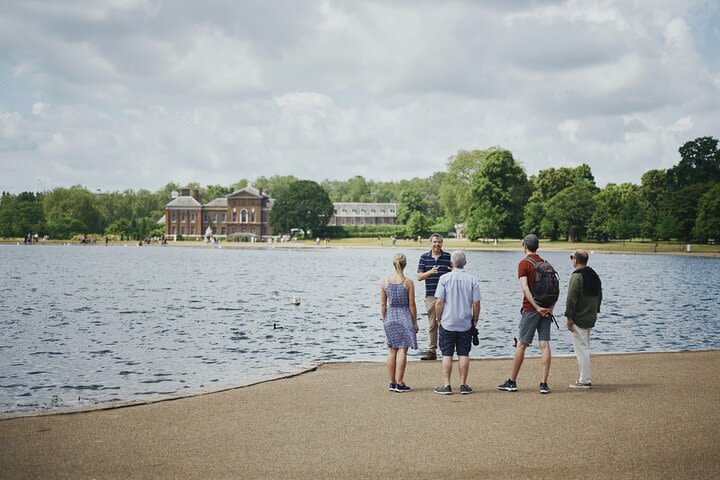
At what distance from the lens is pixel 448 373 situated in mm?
10656

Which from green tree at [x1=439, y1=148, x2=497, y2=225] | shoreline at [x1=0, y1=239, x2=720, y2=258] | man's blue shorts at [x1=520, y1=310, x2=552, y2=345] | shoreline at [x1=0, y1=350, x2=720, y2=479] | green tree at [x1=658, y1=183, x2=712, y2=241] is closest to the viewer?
shoreline at [x1=0, y1=350, x2=720, y2=479]

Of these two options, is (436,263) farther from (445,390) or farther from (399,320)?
(445,390)

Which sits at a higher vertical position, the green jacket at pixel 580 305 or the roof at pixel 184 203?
the roof at pixel 184 203

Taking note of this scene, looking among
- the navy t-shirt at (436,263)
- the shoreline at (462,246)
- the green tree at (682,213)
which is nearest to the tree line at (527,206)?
the green tree at (682,213)

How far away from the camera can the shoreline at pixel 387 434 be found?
7.24m

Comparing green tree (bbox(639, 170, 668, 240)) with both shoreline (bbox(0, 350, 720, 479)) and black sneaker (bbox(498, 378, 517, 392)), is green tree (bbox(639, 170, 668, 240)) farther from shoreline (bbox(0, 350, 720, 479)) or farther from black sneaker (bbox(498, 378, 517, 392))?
shoreline (bbox(0, 350, 720, 479))

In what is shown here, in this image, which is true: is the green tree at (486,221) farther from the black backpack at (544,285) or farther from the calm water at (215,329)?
the black backpack at (544,285)

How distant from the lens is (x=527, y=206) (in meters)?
109

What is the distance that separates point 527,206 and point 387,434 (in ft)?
341

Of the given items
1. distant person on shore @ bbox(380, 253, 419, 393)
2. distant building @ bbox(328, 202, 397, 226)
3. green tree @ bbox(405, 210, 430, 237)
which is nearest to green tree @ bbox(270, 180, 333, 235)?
green tree @ bbox(405, 210, 430, 237)

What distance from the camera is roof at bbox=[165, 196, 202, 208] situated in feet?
540

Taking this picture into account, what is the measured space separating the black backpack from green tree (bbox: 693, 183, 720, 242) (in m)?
81.8

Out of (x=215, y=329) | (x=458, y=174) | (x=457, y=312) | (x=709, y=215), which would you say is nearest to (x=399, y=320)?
(x=457, y=312)

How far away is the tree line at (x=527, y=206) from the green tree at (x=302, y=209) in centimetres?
20
